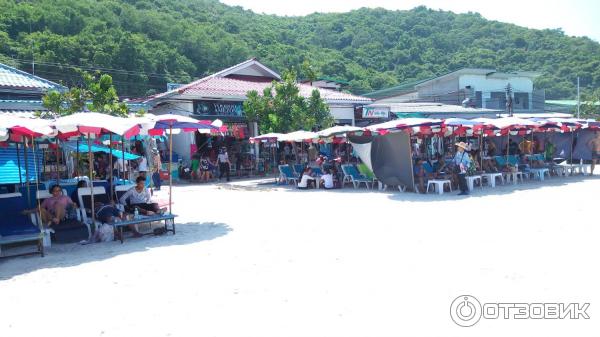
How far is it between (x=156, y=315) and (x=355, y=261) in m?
2.62

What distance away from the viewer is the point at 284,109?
2092 cm

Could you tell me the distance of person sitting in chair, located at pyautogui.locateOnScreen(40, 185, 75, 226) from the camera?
8.30 metres

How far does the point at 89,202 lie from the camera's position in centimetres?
959

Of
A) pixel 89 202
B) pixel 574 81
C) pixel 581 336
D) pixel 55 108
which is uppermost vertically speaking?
pixel 574 81

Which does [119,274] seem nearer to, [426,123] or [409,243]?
[409,243]

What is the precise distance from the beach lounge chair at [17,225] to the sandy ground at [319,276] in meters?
0.35

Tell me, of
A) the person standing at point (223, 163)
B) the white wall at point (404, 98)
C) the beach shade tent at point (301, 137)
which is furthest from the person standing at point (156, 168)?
the white wall at point (404, 98)

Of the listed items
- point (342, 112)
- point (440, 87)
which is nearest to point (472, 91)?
point (440, 87)

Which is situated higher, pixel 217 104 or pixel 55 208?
pixel 217 104

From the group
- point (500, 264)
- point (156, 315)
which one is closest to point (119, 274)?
point (156, 315)

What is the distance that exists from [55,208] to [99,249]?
4.91ft

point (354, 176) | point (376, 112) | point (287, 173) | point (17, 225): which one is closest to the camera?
point (17, 225)

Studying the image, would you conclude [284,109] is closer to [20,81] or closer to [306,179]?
[306,179]

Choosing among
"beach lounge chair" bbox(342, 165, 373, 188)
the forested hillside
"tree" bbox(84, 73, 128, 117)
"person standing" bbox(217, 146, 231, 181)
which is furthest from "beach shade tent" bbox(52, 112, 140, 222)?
the forested hillside
